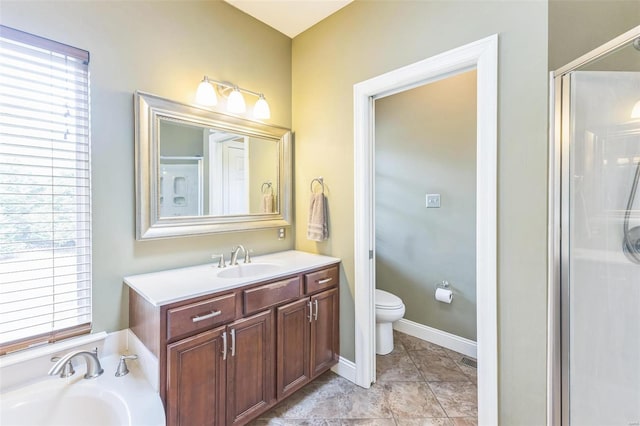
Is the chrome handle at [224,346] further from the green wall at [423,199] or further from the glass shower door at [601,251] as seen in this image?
the green wall at [423,199]

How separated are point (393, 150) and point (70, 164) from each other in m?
2.50

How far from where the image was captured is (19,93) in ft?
4.34

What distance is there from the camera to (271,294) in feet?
5.42

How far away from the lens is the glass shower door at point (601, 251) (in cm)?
131

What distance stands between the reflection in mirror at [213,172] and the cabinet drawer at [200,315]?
70 cm

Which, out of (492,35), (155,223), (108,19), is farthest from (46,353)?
(492,35)

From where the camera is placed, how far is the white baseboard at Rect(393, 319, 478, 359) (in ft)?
7.80

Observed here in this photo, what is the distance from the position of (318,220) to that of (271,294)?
0.72 m

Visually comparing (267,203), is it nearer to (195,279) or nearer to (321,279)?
(321,279)

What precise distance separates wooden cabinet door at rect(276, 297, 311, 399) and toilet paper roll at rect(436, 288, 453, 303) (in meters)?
1.26

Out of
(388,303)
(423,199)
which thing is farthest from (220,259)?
(423,199)

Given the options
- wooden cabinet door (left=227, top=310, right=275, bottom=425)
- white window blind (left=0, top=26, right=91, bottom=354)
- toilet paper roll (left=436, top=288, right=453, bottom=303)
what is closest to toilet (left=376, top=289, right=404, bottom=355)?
toilet paper roll (left=436, top=288, right=453, bottom=303)

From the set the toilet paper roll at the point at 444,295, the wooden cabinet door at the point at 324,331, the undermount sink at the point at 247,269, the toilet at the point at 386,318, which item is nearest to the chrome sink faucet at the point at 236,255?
the undermount sink at the point at 247,269

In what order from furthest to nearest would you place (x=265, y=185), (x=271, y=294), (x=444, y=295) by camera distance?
(x=444, y=295), (x=265, y=185), (x=271, y=294)
